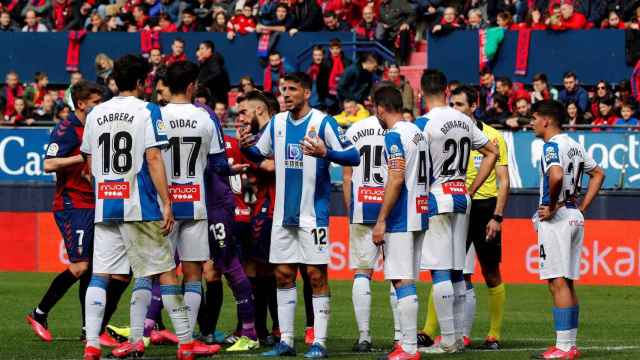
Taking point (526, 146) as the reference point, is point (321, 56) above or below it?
above

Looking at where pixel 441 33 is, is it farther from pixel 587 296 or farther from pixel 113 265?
pixel 113 265

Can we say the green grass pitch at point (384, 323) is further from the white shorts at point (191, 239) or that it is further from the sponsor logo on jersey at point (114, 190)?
the sponsor logo on jersey at point (114, 190)

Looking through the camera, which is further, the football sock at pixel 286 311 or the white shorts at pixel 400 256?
the football sock at pixel 286 311

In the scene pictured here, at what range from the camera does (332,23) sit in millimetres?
27406

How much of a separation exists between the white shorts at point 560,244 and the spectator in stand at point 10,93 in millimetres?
16294

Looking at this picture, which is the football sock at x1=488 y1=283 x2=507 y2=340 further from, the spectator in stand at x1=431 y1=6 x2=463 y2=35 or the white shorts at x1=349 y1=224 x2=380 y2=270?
the spectator in stand at x1=431 y1=6 x2=463 y2=35

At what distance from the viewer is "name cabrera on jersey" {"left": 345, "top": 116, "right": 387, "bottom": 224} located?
13.0 m

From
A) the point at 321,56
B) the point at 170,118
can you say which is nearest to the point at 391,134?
the point at 170,118

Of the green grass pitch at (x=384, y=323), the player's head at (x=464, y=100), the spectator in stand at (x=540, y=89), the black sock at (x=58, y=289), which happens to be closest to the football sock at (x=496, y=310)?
the green grass pitch at (x=384, y=323)

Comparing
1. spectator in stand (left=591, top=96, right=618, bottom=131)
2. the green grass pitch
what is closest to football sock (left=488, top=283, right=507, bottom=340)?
the green grass pitch

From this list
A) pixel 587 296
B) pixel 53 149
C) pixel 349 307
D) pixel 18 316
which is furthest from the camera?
pixel 587 296

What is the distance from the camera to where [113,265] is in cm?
1115

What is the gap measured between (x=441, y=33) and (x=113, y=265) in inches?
642

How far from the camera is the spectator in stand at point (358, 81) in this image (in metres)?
24.5
